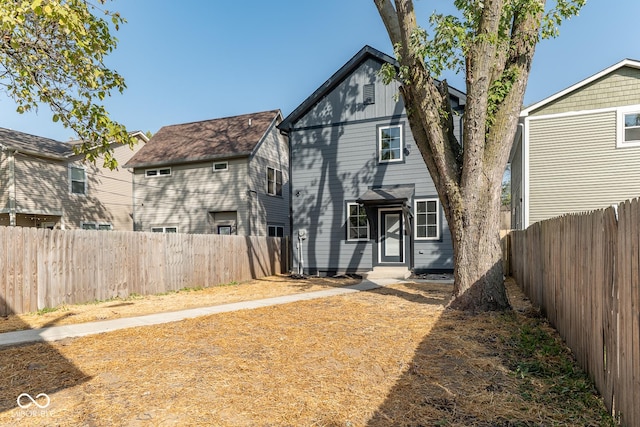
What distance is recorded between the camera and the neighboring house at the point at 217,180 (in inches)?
734

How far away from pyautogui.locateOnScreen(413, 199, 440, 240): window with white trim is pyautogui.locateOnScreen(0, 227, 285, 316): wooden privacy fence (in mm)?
6011

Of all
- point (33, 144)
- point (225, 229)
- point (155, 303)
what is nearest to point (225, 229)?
point (225, 229)

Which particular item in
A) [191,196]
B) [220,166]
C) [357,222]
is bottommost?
[357,222]

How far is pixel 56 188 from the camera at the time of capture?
1844cm

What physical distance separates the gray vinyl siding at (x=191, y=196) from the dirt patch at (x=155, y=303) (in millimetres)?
6334

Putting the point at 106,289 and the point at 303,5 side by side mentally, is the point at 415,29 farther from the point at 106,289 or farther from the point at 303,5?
the point at 303,5

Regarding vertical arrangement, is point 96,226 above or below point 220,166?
below

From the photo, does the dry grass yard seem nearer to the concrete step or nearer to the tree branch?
the tree branch

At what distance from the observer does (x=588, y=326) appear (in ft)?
Result: 11.8

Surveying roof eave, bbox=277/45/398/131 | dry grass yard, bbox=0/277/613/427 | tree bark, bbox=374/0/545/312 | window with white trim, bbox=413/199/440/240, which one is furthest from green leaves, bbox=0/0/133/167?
window with white trim, bbox=413/199/440/240

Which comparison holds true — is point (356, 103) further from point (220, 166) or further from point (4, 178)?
point (4, 178)

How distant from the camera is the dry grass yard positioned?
9.85 ft

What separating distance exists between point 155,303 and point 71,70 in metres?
5.37

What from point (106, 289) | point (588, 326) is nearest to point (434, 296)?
point (588, 326)
